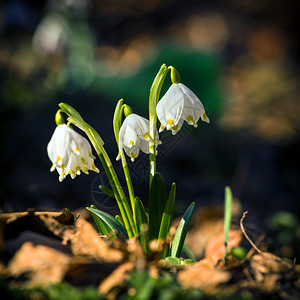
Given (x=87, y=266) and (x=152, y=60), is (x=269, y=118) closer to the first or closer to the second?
(x=152, y=60)

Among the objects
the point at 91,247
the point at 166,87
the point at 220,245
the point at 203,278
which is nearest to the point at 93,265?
the point at 91,247

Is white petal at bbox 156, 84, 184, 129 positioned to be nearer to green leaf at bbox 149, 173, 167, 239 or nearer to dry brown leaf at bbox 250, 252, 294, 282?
green leaf at bbox 149, 173, 167, 239

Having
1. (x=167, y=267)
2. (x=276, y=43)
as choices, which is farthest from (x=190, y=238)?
(x=276, y=43)

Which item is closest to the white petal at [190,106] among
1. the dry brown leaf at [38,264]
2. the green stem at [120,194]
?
the green stem at [120,194]

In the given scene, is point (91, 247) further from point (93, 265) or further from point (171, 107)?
point (171, 107)

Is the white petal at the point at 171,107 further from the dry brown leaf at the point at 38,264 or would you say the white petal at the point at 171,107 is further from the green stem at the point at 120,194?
the dry brown leaf at the point at 38,264

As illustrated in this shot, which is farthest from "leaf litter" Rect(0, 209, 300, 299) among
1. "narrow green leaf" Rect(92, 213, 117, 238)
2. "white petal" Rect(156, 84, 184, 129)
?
"white petal" Rect(156, 84, 184, 129)
